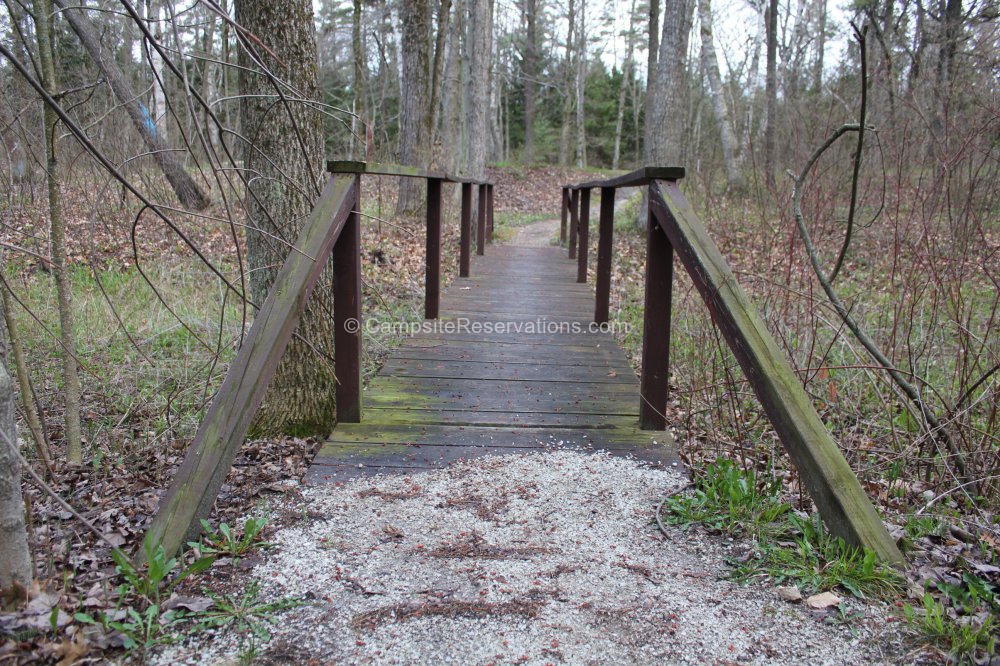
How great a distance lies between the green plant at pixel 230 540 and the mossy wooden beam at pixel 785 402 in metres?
1.86

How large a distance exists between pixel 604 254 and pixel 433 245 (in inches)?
56.8

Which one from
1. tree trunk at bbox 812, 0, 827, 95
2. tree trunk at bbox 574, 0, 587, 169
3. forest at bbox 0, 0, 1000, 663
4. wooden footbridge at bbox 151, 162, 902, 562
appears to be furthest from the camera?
tree trunk at bbox 574, 0, 587, 169

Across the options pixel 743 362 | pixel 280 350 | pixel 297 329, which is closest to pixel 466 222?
pixel 297 329

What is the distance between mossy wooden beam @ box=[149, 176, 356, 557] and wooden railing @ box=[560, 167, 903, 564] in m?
1.59

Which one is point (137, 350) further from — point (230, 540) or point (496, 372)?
point (496, 372)

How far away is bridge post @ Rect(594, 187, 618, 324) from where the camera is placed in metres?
5.79

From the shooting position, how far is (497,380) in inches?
179

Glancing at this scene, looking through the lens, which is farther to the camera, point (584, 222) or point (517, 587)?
point (584, 222)

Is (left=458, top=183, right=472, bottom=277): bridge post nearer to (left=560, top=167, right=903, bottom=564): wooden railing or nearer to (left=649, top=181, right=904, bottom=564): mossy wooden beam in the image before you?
(left=560, top=167, right=903, bottom=564): wooden railing

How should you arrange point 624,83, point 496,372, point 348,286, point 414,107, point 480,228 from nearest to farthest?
point 348,286, point 496,372, point 480,228, point 414,107, point 624,83

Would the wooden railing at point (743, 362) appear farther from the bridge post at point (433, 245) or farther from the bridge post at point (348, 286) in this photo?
the bridge post at point (433, 245)

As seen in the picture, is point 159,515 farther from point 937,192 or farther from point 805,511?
point 937,192

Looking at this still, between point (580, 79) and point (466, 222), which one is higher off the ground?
point (580, 79)

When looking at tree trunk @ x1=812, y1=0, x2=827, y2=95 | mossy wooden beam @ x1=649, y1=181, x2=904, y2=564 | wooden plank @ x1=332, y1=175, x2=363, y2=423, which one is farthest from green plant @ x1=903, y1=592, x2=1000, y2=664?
tree trunk @ x1=812, y1=0, x2=827, y2=95
